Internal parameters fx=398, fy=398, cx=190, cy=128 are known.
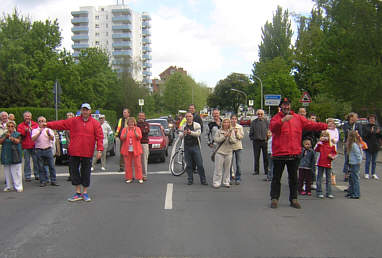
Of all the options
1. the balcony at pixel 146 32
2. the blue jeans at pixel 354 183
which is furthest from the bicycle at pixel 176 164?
the balcony at pixel 146 32

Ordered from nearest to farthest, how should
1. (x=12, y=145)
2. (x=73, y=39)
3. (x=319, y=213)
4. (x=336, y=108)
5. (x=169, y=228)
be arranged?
(x=169, y=228) → (x=319, y=213) → (x=12, y=145) → (x=336, y=108) → (x=73, y=39)

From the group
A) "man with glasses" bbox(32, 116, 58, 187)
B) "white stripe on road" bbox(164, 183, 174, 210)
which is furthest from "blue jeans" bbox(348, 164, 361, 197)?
"man with glasses" bbox(32, 116, 58, 187)

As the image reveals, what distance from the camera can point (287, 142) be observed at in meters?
7.23

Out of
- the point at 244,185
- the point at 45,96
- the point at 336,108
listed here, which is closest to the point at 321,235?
the point at 244,185

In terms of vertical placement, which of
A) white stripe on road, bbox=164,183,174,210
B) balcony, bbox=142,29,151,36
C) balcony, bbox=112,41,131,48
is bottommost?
white stripe on road, bbox=164,183,174,210

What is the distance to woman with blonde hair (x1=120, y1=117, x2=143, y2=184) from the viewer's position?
1043 cm

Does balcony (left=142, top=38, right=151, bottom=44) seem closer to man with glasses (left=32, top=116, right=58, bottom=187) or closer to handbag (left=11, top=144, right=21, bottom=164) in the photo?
man with glasses (left=32, top=116, right=58, bottom=187)

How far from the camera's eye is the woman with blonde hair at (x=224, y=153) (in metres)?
9.53

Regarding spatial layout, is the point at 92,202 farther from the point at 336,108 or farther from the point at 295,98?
the point at 295,98

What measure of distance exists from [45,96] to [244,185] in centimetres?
3568

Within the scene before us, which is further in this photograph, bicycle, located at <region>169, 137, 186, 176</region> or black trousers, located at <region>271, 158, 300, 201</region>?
bicycle, located at <region>169, 137, 186, 176</region>

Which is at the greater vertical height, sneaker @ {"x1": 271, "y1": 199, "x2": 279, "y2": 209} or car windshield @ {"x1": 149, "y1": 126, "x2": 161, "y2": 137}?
car windshield @ {"x1": 149, "y1": 126, "x2": 161, "y2": 137}

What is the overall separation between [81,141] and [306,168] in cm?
480

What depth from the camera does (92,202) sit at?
25.8 feet
